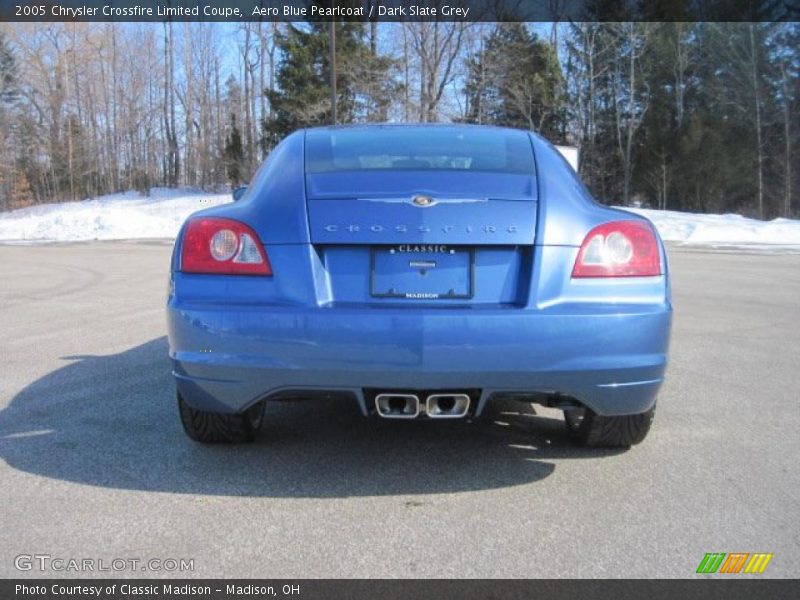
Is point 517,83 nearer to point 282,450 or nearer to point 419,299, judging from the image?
point 282,450

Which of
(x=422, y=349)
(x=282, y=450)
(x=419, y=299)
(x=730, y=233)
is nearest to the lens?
(x=422, y=349)

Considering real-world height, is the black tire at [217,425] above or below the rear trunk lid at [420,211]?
below

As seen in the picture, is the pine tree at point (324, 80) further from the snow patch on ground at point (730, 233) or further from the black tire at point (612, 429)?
the black tire at point (612, 429)

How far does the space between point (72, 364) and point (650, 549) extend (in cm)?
430

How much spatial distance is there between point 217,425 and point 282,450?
1.10 ft

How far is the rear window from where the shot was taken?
327 cm

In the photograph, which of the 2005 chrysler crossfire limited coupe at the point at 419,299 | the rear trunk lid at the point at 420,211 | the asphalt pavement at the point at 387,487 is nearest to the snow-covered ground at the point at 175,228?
the asphalt pavement at the point at 387,487

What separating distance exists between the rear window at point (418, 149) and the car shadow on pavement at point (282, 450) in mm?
1296

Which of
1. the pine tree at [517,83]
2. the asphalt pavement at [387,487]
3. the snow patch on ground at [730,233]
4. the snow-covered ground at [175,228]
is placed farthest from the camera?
the pine tree at [517,83]

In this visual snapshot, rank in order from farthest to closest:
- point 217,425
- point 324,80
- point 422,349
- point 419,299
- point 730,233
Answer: point 324,80 → point 730,233 → point 217,425 → point 419,299 → point 422,349

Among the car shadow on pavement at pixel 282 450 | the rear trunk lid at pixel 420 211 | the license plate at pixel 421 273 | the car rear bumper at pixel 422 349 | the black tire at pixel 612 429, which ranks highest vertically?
the rear trunk lid at pixel 420 211

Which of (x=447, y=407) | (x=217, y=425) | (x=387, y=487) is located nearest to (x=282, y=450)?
(x=217, y=425)

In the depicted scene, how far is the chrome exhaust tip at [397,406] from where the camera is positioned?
2.88m

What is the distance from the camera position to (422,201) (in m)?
2.89
